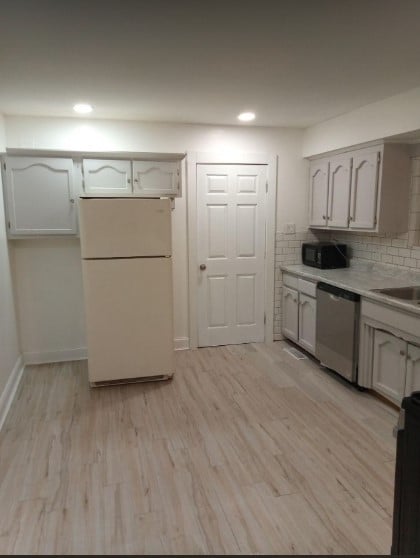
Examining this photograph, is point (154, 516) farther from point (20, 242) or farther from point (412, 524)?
point (20, 242)

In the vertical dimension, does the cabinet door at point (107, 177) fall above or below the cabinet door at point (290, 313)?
above

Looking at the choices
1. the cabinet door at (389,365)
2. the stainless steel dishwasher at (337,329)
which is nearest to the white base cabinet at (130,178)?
the stainless steel dishwasher at (337,329)

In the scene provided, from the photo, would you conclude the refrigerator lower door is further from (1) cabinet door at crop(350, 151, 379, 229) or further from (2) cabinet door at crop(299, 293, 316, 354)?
(1) cabinet door at crop(350, 151, 379, 229)

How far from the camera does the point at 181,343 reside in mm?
4340

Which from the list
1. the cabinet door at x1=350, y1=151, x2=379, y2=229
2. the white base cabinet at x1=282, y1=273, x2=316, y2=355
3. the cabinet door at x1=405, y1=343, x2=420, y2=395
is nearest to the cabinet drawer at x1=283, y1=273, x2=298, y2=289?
the white base cabinet at x1=282, y1=273, x2=316, y2=355

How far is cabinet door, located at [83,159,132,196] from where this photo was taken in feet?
11.7

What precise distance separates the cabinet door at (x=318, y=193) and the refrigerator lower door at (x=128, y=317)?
5.78 feet

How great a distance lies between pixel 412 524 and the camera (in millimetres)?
1062

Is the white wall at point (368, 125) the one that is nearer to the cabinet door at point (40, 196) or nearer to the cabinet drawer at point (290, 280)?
the cabinet drawer at point (290, 280)

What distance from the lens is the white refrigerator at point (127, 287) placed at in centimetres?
327

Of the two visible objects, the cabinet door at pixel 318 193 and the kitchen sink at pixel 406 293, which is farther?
the cabinet door at pixel 318 193

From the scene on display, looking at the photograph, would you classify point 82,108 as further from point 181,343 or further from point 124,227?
point 181,343

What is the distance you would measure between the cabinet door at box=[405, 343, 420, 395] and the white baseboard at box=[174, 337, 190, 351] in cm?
226

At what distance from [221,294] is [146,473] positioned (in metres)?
2.32
